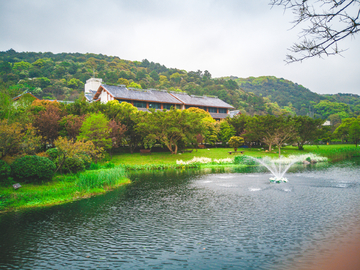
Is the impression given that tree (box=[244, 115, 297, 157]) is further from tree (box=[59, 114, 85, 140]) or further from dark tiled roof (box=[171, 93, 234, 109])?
tree (box=[59, 114, 85, 140])

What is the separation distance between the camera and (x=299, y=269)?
21.2ft

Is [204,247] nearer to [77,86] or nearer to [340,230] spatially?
[340,230]

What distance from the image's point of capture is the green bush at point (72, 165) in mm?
17109

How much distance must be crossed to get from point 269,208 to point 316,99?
145 m

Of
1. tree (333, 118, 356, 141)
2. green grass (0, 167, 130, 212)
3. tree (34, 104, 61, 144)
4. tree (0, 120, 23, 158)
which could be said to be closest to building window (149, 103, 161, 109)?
tree (34, 104, 61, 144)

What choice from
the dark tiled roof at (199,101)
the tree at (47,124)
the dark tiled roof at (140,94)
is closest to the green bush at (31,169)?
the tree at (47,124)

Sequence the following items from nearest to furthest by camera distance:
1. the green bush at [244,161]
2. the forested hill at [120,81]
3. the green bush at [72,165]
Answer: the green bush at [72,165] < the green bush at [244,161] < the forested hill at [120,81]

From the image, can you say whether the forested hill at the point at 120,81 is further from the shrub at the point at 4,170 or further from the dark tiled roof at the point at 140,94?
the shrub at the point at 4,170

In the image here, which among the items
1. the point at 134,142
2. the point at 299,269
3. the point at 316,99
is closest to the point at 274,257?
the point at 299,269

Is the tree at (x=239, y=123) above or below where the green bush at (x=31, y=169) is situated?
above

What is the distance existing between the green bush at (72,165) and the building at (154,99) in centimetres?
3583

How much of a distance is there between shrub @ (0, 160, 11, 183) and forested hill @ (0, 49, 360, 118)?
53.4 metres

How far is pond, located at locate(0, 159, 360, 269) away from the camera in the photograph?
23.5 ft

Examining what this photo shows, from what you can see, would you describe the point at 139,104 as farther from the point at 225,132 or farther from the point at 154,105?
the point at 225,132
